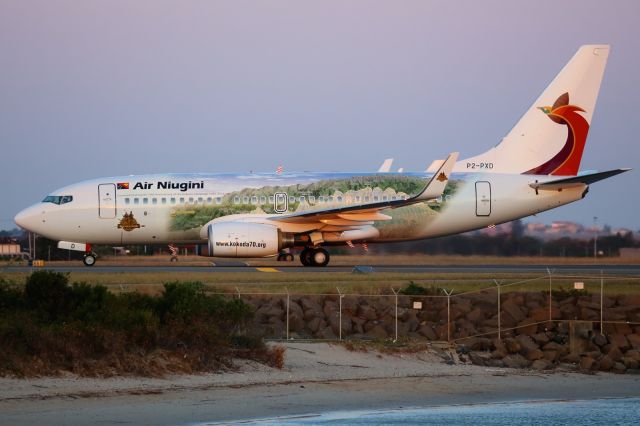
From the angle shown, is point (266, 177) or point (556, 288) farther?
point (266, 177)

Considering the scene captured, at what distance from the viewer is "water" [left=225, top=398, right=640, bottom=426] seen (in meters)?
16.9

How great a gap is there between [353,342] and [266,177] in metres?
15.6

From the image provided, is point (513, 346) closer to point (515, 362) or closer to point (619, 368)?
point (515, 362)

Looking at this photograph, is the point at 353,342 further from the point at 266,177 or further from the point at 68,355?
the point at 266,177

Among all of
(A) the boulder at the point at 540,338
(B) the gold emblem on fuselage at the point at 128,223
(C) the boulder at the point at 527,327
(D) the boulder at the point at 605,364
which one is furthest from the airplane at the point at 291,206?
(D) the boulder at the point at 605,364

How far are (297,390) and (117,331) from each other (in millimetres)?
3329

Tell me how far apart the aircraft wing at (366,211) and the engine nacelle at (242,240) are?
130cm

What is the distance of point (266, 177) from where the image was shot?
3822cm

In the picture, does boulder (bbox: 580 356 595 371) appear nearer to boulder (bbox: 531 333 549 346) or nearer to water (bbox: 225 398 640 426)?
boulder (bbox: 531 333 549 346)

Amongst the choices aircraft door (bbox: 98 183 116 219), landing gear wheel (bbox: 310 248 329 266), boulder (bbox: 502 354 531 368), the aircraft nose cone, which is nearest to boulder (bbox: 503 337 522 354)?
boulder (bbox: 502 354 531 368)

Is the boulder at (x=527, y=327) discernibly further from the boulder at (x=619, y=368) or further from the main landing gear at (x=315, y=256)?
the main landing gear at (x=315, y=256)

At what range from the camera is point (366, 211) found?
A: 36.4 metres

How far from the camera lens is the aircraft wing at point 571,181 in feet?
118

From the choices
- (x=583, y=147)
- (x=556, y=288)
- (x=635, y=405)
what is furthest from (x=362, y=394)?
(x=583, y=147)
